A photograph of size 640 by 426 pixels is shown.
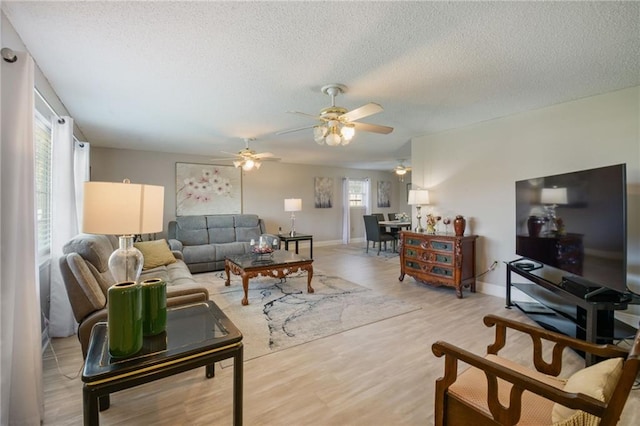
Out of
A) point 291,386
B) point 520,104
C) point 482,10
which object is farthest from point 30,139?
point 520,104

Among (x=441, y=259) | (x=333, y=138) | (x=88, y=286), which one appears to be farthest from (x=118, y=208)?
(x=441, y=259)

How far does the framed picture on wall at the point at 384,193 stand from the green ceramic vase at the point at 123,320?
882 cm

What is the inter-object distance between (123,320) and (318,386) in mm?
1340

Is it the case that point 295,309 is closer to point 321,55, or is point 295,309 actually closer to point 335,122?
point 335,122

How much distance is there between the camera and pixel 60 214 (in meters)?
2.74

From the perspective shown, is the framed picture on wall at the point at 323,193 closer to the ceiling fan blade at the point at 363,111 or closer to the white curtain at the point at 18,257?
the ceiling fan blade at the point at 363,111

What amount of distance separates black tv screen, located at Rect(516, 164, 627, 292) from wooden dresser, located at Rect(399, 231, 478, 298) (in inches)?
29.3

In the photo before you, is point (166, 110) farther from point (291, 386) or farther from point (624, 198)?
point (624, 198)

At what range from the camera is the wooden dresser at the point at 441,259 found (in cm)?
388

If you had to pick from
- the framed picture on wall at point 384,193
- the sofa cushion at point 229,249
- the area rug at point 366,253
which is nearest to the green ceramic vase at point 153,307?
the sofa cushion at point 229,249

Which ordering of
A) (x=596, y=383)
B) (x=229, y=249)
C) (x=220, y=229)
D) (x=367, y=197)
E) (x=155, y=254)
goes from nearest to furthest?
1. (x=596, y=383)
2. (x=155, y=254)
3. (x=229, y=249)
4. (x=220, y=229)
5. (x=367, y=197)

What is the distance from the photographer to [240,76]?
8.42ft

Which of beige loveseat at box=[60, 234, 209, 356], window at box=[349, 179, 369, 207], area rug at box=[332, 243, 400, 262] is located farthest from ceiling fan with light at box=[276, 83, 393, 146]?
window at box=[349, 179, 369, 207]

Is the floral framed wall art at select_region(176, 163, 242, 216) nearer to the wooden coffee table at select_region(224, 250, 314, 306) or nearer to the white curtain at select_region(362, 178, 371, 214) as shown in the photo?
the wooden coffee table at select_region(224, 250, 314, 306)
